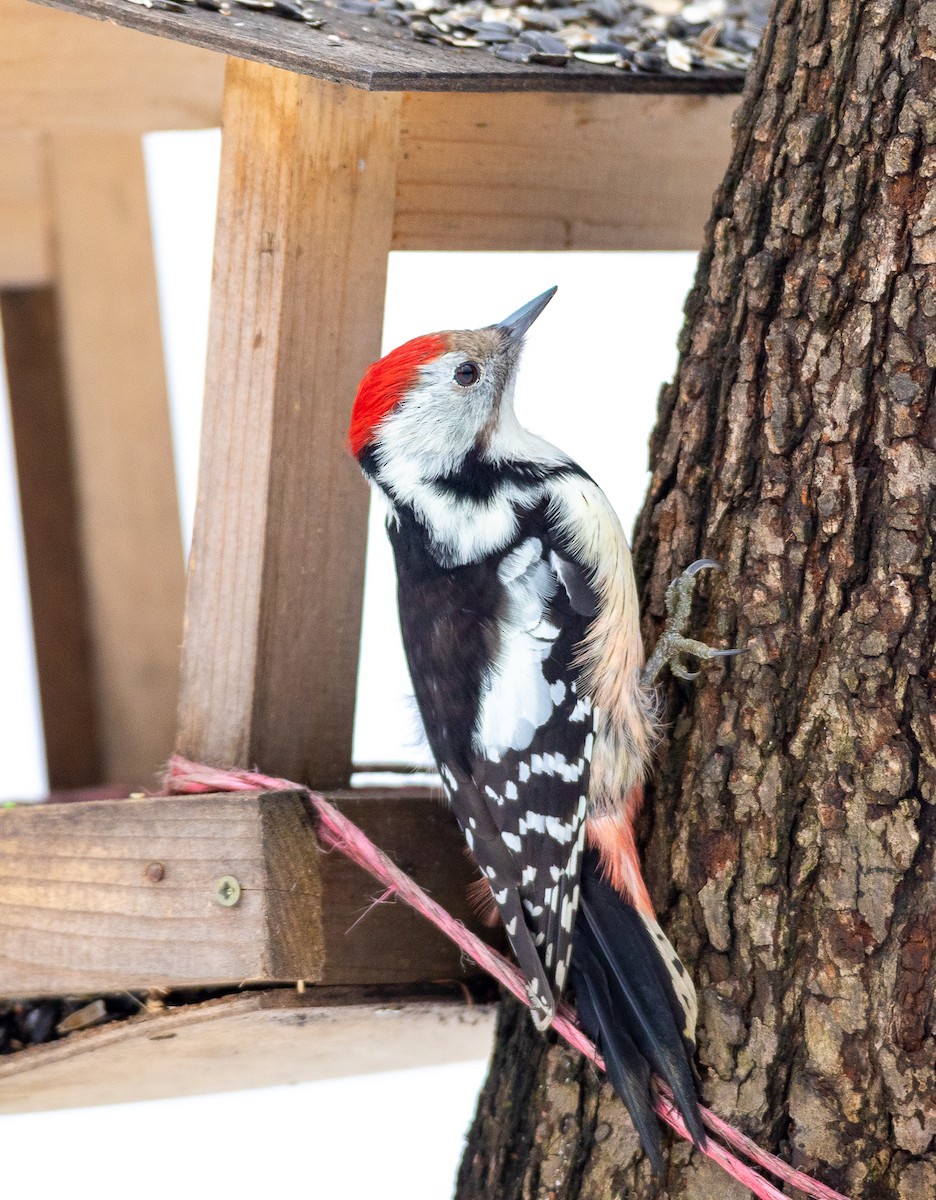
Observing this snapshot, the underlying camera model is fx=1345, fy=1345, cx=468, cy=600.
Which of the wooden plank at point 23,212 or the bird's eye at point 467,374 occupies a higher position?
the bird's eye at point 467,374

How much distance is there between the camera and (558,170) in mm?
2422

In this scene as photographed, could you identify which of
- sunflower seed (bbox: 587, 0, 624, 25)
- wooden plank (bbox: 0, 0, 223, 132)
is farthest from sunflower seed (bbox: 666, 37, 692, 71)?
wooden plank (bbox: 0, 0, 223, 132)

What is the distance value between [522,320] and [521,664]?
67cm

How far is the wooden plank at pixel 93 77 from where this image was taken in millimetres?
2721

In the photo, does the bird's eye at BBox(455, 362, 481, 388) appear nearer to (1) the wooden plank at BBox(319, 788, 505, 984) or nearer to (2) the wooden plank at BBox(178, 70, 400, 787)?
(2) the wooden plank at BBox(178, 70, 400, 787)

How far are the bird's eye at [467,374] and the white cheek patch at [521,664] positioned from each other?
33 cm

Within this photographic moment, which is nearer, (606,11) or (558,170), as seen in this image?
(558,170)

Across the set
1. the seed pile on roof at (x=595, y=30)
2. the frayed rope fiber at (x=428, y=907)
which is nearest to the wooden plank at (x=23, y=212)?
the seed pile on roof at (x=595, y=30)

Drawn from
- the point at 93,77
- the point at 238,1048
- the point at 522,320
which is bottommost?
the point at 238,1048

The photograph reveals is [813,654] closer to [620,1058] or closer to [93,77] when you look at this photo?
[620,1058]

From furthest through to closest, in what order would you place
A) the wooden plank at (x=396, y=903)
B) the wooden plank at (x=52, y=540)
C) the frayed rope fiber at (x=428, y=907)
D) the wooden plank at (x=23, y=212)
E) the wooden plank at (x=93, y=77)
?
the wooden plank at (x=52, y=540)
the wooden plank at (x=23, y=212)
the wooden plank at (x=93, y=77)
the wooden plank at (x=396, y=903)
the frayed rope fiber at (x=428, y=907)

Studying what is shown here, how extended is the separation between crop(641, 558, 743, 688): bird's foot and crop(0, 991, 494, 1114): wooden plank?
0.71m

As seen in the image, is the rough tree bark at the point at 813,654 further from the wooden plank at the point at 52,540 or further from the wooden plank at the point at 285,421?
the wooden plank at the point at 52,540

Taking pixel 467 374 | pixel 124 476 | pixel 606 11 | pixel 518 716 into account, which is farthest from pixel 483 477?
pixel 124 476
